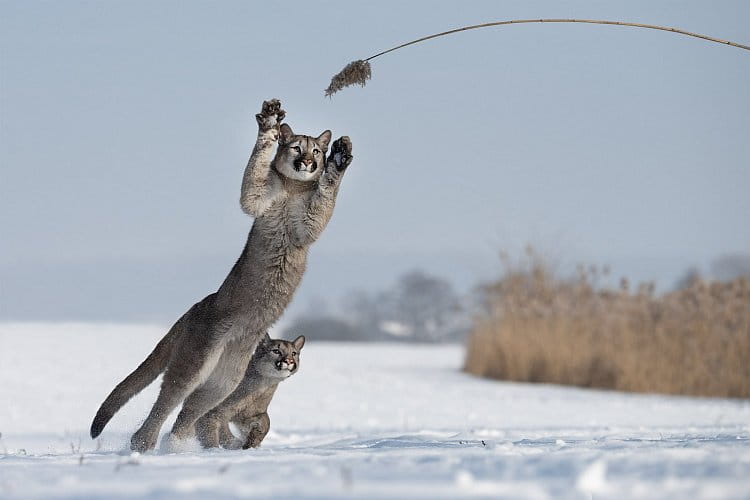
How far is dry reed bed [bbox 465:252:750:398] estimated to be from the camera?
1485 cm

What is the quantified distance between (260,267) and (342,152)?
0.75 metres

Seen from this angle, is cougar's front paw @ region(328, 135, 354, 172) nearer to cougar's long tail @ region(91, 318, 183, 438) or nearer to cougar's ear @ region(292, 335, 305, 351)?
cougar's long tail @ region(91, 318, 183, 438)

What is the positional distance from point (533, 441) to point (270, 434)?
3.46 m

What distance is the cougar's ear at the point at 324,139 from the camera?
19.1ft

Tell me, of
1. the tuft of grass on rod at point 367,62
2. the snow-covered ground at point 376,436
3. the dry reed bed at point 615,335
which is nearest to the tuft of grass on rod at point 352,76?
the tuft of grass on rod at point 367,62

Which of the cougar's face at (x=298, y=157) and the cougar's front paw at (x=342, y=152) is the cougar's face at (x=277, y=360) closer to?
the cougar's face at (x=298, y=157)

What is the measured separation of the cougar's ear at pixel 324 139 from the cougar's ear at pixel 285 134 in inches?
6.9

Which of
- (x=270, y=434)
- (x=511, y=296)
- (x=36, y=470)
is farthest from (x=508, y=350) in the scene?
(x=36, y=470)

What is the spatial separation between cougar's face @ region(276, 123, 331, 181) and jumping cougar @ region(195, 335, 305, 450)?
1360mm

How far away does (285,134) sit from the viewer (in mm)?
5676

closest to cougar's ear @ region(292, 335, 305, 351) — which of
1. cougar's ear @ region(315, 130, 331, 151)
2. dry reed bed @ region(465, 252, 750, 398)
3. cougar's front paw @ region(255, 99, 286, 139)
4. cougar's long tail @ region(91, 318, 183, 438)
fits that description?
cougar's long tail @ region(91, 318, 183, 438)

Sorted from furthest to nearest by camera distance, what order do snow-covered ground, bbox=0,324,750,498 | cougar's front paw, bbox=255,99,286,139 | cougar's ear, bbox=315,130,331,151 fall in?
1. cougar's ear, bbox=315,130,331,151
2. cougar's front paw, bbox=255,99,286,139
3. snow-covered ground, bbox=0,324,750,498

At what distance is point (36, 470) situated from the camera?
370 centimetres

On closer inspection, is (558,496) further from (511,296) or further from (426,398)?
(511,296)
